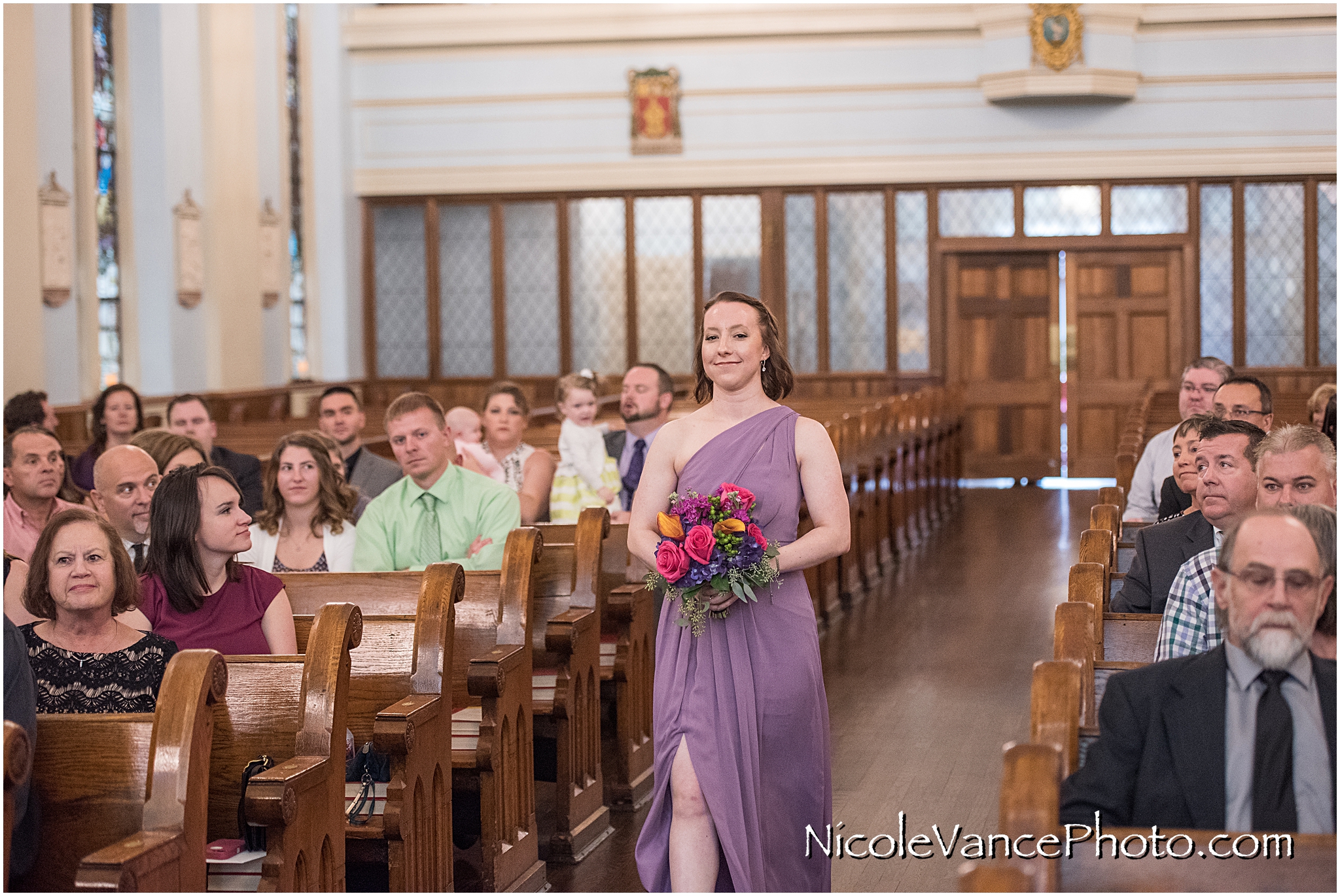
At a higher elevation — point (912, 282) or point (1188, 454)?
point (912, 282)

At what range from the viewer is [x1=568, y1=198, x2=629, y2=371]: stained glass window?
612 inches

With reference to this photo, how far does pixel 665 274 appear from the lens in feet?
50.9

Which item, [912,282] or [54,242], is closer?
[54,242]

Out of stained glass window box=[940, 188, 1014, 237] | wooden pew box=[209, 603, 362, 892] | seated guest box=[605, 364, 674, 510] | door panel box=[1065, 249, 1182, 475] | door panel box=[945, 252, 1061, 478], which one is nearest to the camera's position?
wooden pew box=[209, 603, 362, 892]

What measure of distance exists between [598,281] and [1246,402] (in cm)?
1060


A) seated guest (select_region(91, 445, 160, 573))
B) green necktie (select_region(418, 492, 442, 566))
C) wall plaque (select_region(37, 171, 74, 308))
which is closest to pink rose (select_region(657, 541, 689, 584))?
green necktie (select_region(418, 492, 442, 566))

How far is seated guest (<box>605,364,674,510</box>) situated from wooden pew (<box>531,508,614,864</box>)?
59.7 inches

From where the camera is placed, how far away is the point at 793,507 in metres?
3.17

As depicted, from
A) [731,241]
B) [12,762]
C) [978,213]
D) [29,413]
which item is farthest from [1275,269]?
[12,762]

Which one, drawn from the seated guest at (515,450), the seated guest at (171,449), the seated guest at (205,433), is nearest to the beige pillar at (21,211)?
the seated guest at (205,433)

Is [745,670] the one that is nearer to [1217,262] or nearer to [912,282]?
[912,282]

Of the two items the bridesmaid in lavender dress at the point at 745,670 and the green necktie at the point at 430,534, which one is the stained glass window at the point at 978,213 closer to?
the green necktie at the point at 430,534

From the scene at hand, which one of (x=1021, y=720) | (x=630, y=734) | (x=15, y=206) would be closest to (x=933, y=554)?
(x=1021, y=720)

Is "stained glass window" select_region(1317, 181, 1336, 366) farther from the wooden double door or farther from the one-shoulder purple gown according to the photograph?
the one-shoulder purple gown
